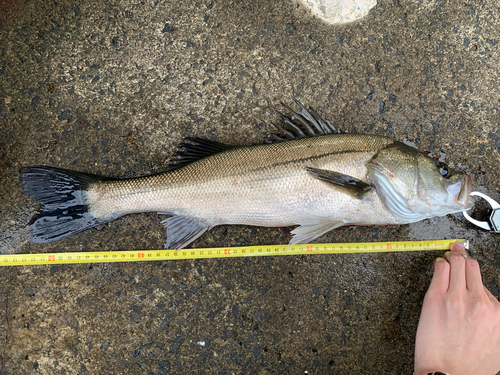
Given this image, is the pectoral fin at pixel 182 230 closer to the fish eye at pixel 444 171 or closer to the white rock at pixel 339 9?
the fish eye at pixel 444 171

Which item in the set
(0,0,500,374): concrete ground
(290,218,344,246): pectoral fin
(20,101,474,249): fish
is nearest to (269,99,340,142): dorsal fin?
(20,101,474,249): fish

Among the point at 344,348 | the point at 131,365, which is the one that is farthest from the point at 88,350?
the point at 344,348

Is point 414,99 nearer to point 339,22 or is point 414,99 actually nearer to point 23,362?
point 339,22

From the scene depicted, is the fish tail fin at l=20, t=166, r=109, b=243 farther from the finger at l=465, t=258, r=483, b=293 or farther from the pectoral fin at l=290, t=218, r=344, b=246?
the finger at l=465, t=258, r=483, b=293

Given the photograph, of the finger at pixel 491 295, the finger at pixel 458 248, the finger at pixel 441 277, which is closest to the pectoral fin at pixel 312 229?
the finger at pixel 441 277

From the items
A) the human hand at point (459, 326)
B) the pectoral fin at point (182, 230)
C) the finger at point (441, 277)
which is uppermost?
the pectoral fin at point (182, 230)

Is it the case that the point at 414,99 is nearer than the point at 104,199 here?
No

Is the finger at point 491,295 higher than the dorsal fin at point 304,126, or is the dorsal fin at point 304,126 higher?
the dorsal fin at point 304,126
